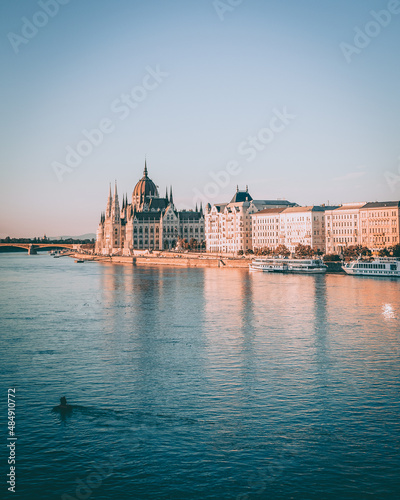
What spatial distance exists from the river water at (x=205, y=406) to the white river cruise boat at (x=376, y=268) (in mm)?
46778

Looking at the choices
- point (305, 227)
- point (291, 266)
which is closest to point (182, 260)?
point (305, 227)

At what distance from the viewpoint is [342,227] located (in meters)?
133

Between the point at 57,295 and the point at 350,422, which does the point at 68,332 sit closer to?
the point at 350,422

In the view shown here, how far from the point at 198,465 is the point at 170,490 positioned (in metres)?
1.59

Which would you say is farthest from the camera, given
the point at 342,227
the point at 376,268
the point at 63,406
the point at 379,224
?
the point at 342,227

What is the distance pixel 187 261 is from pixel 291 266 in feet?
123

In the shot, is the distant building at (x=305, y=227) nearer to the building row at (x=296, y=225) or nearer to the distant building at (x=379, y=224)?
the building row at (x=296, y=225)

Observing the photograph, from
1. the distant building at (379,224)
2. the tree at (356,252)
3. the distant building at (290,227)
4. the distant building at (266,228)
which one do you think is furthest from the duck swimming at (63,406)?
the distant building at (266,228)

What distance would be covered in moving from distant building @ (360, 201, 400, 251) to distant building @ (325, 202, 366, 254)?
1.97m

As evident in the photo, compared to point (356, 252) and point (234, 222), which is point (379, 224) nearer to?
point (356, 252)

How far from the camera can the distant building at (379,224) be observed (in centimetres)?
11994

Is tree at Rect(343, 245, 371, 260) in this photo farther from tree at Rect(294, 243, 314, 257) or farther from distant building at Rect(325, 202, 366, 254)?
distant building at Rect(325, 202, 366, 254)

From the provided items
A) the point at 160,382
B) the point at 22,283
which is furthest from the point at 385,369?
the point at 22,283

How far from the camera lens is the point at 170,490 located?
1675cm
